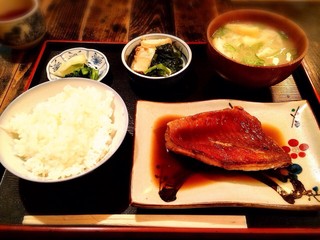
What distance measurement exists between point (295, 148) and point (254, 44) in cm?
91

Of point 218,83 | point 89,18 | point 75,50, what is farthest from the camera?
point 89,18

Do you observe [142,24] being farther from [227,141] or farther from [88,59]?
[227,141]

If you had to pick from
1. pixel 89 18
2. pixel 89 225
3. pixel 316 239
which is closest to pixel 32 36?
pixel 89 18

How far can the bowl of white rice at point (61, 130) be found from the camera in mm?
1646

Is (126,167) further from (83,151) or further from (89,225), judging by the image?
(89,225)

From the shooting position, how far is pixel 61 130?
178cm

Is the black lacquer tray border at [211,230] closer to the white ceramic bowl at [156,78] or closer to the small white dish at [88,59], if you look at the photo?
the white ceramic bowl at [156,78]

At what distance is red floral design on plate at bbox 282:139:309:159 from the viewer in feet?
5.95

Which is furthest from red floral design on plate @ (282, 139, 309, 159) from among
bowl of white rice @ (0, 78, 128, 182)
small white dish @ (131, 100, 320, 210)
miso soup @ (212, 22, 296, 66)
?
bowl of white rice @ (0, 78, 128, 182)

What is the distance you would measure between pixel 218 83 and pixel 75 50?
125 cm

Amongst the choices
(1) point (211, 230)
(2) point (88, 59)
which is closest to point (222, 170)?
(1) point (211, 230)

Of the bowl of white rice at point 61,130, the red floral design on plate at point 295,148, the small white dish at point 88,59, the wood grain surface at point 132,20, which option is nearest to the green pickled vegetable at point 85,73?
the small white dish at point 88,59

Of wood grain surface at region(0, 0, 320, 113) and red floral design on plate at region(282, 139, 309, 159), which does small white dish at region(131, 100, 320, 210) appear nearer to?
red floral design on plate at region(282, 139, 309, 159)

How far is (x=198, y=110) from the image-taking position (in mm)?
2061
